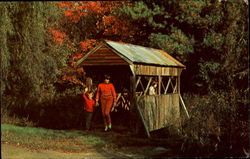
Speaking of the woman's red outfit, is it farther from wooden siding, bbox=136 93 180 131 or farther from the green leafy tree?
the green leafy tree

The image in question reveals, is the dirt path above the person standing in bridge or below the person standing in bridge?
below

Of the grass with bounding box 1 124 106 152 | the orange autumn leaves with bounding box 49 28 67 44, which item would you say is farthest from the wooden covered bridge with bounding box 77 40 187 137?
the grass with bounding box 1 124 106 152

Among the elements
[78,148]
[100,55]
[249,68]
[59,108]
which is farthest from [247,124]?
[59,108]

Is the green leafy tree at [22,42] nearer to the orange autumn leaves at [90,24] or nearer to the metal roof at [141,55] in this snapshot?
the orange autumn leaves at [90,24]

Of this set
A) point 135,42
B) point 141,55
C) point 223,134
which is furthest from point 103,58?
point 135,42

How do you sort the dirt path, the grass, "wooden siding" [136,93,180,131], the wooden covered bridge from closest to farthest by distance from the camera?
the dirt path
the grass
the wooden covered bridge
"wooden siding" [136,93,180,131]

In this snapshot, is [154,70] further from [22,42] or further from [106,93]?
[22,42]

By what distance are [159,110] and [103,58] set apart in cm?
337

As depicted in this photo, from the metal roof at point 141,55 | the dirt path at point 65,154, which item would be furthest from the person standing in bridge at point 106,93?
the dirt path at point 65,154

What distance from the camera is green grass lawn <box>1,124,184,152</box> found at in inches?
410

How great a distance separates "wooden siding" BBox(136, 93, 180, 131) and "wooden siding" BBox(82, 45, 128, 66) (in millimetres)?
1682

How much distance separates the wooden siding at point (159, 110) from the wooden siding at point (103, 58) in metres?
1.68

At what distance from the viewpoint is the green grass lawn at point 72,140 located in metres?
10.4

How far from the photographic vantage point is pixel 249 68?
969cm
